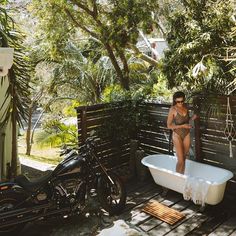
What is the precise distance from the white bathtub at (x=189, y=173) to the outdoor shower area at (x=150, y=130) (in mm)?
344

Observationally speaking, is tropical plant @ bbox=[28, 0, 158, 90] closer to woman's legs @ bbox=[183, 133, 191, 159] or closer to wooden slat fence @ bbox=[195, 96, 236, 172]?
wooden slat fence @ bbox=[195, 96, 236, 172]

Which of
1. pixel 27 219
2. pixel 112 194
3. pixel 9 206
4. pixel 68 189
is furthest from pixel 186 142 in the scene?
pixel 9 206

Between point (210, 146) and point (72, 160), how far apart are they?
2741mm

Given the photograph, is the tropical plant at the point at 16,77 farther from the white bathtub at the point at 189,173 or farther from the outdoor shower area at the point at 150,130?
the white bathtub at the point at 189,173

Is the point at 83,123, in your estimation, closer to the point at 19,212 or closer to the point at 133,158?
the point at 133,158

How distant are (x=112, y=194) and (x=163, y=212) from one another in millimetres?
880

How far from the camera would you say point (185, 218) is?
5094 mm

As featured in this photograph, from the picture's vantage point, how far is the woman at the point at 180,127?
5.80m

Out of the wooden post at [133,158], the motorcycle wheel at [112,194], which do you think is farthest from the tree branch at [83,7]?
the motorcycle wheel at [112,194]

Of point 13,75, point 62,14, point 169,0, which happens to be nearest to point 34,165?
point 13,75

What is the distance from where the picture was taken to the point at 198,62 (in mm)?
5617

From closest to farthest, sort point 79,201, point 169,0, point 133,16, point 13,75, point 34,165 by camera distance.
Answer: point 79,201 < point 13,75 < point 133,16 < point 34,165 < point 169,0

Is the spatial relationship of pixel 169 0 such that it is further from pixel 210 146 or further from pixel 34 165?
pixel 34 165

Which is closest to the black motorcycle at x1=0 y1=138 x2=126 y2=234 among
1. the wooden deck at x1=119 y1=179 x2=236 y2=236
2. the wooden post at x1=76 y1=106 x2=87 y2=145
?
the wooden deck at x1=119 y1=179 x2=236 y2=236
